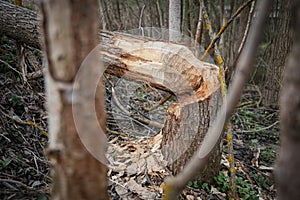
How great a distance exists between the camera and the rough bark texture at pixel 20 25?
2829 mm

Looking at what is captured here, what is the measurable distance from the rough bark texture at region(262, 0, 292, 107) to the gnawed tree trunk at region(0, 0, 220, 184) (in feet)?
11.3

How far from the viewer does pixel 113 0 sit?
848 centimetres

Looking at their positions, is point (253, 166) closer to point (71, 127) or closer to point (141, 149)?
point (141, 149)

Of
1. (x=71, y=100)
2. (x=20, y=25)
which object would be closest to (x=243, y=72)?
(x=71, y=100)

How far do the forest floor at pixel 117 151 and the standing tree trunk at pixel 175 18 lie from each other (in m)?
0.98

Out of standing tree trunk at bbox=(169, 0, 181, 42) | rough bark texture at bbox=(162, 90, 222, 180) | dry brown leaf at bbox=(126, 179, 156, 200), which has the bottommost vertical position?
dry brown leaf at bbox=(126, 179, 156, 200)

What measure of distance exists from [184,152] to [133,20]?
6.97 metres

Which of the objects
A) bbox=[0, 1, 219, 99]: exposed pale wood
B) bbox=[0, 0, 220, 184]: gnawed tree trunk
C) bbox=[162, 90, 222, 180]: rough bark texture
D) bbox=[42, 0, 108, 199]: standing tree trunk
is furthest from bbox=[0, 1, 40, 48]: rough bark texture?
bbox=[42, 0, 108, 199]: standing tree trunk

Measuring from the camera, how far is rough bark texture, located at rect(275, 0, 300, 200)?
744mm

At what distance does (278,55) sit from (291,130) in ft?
17.1

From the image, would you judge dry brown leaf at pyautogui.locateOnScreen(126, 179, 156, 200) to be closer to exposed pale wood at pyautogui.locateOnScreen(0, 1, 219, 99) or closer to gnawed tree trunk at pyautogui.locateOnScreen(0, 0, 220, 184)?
gnawed tree trunk at pyautogui.locateOnScreen(0, 0, 220, 184)

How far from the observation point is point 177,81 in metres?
2.53

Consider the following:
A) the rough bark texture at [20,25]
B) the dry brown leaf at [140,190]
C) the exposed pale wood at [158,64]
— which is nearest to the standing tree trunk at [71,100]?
the dry brown leaf at [140,190]

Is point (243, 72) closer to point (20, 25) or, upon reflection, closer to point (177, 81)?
point (177, 81)
